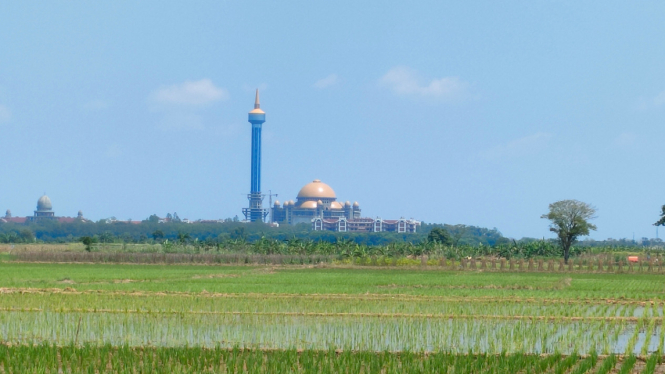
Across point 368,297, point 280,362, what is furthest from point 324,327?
point 368,297

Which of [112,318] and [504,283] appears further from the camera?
[504,283]

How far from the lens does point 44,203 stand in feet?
620

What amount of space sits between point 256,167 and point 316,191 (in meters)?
13.6

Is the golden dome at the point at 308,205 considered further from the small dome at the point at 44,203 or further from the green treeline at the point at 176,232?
the small dome at the point at 44,203

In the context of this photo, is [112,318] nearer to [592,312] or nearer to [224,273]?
[592,312]

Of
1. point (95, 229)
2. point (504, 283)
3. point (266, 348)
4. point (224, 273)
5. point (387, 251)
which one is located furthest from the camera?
point (95, 229)

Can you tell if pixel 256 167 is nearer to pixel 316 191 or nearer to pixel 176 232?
pixel 316 191

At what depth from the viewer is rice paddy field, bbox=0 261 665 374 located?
14.6 metres

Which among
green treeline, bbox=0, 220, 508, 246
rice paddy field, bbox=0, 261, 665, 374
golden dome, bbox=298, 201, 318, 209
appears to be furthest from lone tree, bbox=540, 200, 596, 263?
golden dome, bbox=298, 201, 318, 209

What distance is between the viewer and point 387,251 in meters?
67.4

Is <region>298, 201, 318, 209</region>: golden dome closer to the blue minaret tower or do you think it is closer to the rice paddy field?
the blue minaret tower

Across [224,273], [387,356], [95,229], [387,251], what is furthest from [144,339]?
[95,229]

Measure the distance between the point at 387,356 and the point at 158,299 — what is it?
12772mm

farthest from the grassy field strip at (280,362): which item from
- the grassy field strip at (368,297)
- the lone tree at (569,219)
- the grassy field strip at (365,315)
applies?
the lone tree at (569,219)
